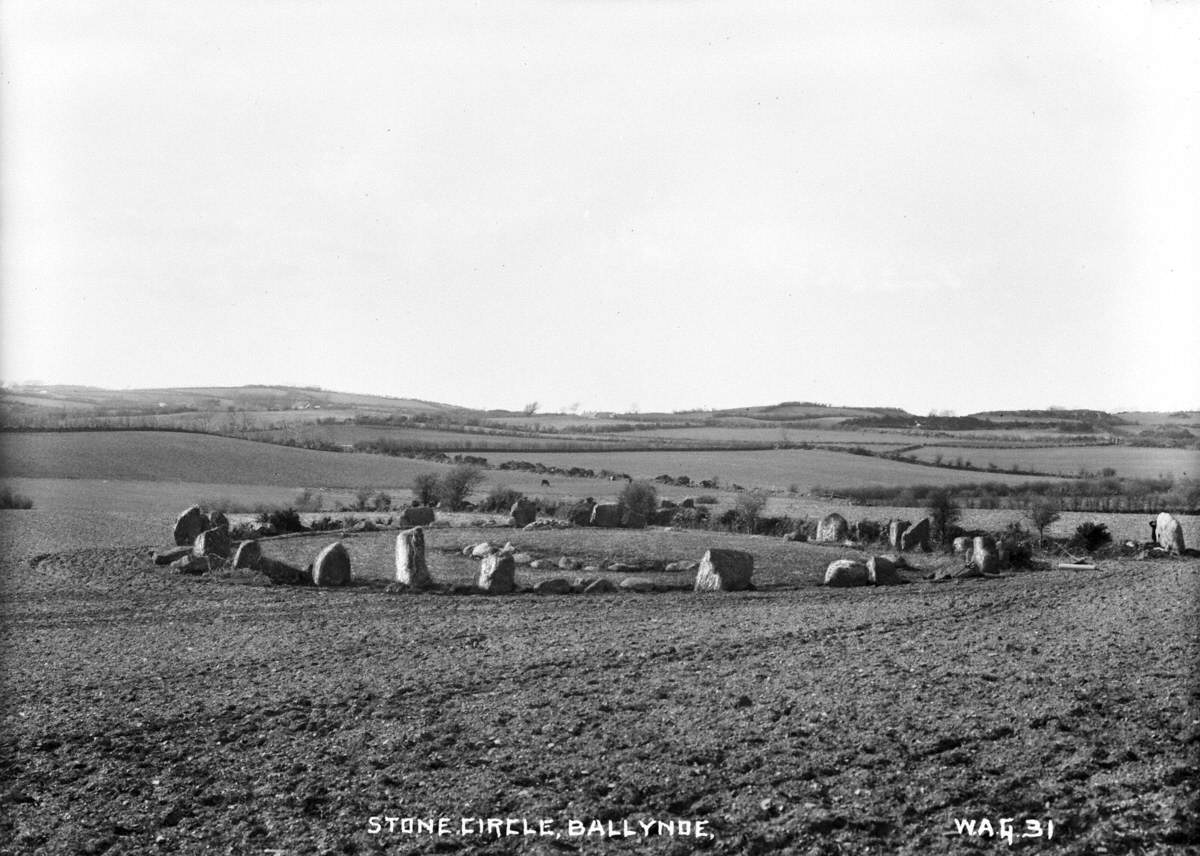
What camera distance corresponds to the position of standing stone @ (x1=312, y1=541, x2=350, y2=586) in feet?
76.1

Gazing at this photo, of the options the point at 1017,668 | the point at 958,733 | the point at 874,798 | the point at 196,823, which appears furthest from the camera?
the point at 1017,668

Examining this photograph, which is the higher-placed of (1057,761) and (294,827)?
(1057,761)

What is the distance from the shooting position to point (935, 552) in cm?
2947

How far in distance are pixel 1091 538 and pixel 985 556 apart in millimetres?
5896

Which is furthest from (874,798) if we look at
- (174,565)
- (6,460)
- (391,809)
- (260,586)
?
(6,460)

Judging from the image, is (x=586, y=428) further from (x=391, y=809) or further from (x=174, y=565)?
(x=391, y=809)

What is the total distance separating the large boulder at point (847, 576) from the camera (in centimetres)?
2342

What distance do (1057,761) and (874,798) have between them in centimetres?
158

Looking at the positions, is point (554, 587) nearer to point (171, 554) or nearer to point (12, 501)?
point (171, 554)

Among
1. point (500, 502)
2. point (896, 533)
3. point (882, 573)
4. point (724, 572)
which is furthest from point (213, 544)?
point (896, 533)

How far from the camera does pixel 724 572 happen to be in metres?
22.5

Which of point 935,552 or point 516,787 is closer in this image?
point 516,787

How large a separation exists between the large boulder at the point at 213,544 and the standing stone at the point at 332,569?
385cm

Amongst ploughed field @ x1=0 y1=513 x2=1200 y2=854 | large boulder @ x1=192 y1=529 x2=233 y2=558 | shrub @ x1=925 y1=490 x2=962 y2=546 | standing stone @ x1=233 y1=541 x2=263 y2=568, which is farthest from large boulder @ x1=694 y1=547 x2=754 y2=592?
large boulder @ x1=192 y1=529 x2=233 y2=558
